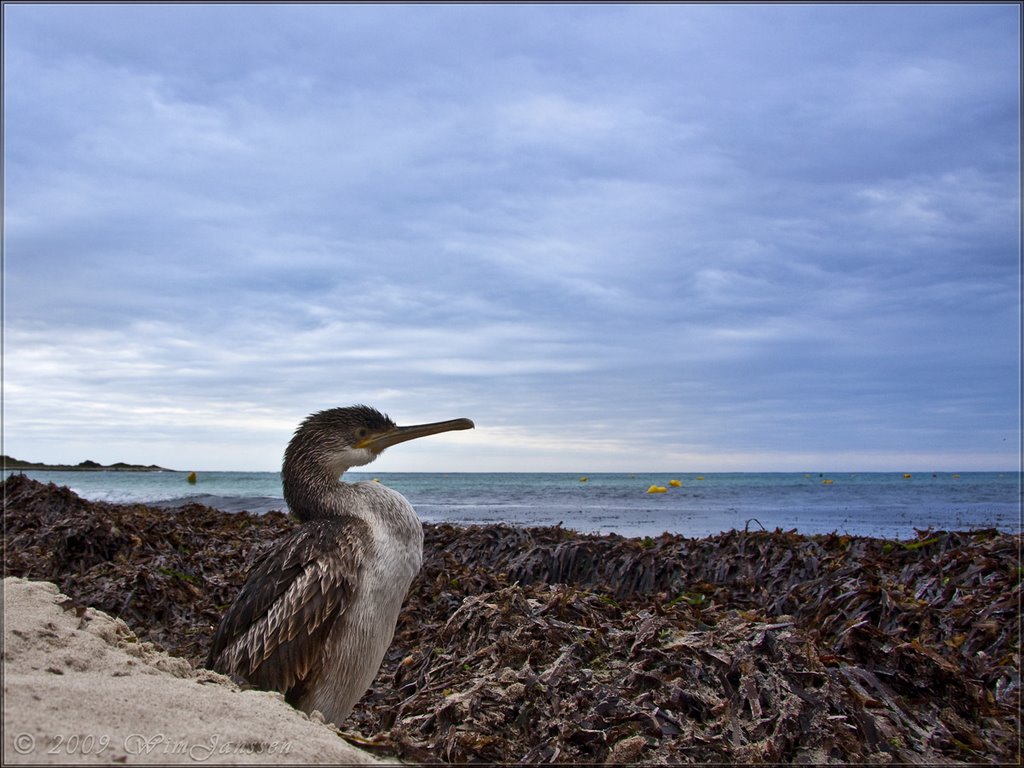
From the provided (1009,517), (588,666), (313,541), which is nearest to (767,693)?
(588,666)

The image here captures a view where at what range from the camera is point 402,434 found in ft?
15.3

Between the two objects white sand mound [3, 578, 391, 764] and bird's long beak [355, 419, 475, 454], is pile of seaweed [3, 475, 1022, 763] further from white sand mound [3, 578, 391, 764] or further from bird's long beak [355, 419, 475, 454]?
bird's long beak [355, 419, 475, 454]

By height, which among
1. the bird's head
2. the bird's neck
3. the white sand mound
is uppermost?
the bird's head

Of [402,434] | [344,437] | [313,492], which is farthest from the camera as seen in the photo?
[402,434]

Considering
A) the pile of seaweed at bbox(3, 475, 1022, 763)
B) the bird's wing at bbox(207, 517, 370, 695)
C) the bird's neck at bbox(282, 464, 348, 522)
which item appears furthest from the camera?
the bird's neck at bbox(282, 464, 348, 522)

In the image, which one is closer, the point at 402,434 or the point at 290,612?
the point at 290,612

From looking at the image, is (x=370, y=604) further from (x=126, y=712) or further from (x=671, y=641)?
(x=126, y=712)

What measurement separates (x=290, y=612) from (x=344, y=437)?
1219 mm

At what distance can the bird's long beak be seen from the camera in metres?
4.59

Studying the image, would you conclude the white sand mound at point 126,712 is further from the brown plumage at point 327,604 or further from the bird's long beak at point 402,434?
the bird's long beak at point 402,434

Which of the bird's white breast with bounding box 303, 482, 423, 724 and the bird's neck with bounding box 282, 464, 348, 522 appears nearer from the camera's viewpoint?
the bird's white breast with bounding box 303, 482, 423, 724

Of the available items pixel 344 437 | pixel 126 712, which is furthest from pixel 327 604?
pixel 126 712

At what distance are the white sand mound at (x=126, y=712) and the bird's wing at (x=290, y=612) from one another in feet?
3.45

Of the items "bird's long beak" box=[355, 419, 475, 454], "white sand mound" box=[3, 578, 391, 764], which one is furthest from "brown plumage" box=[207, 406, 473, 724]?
"white sand mound" box=[3, 578, 391, 764]
